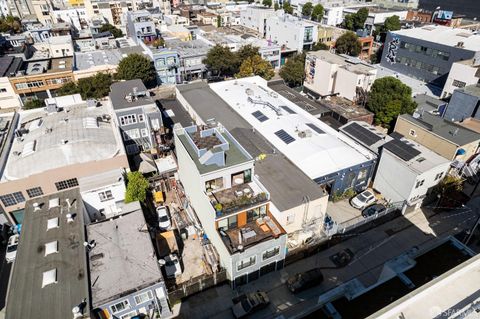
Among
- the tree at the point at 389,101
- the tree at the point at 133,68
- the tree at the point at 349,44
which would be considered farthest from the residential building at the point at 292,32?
the tree at the point at 133,68

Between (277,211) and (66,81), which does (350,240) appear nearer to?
(277,211)

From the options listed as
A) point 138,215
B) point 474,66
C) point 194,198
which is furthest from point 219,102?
point 474,66

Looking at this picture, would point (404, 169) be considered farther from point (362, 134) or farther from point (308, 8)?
point (308, 8)

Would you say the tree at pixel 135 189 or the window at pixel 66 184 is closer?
the tree at pixel 135 189

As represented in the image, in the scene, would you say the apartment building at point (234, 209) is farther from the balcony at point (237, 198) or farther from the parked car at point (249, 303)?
the parked car at point (249, 303)

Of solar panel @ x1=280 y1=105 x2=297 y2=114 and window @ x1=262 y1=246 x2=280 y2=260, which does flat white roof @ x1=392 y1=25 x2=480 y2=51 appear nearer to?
solar panel @ x1=280 y1=105 x2=297 y2=114

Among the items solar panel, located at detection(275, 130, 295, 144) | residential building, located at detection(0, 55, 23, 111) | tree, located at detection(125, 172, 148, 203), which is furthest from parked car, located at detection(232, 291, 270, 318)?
residential building, located at detection(0, 55, 23, 111)
